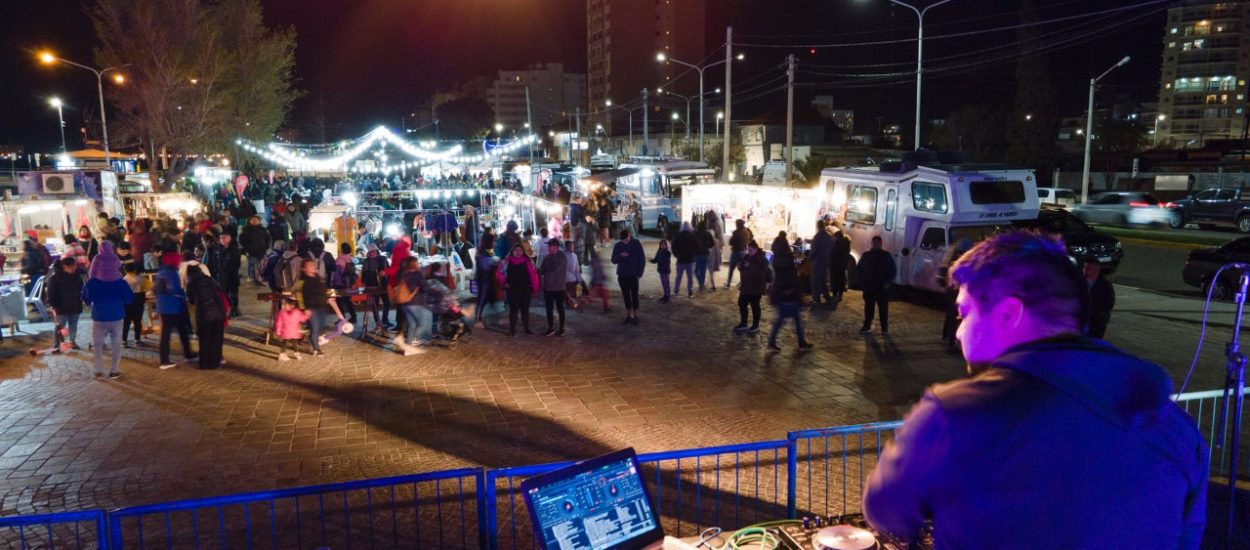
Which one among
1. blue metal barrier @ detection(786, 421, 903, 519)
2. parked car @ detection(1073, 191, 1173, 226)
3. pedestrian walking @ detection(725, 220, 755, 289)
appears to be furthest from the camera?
parked car @ detection(1073, 191, 1173, 226)

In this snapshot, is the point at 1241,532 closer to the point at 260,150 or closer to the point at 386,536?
the point at 386,536

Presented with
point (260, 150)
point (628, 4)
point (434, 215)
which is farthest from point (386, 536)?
point (628, 4)

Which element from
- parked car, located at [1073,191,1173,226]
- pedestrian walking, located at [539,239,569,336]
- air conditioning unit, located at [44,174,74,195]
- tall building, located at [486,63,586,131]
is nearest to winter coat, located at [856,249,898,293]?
pedestrian walking, located at [539,239,569,336]

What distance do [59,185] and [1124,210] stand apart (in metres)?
34.6

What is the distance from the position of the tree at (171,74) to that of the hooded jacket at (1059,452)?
1438 inches

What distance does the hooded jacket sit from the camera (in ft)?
4.58

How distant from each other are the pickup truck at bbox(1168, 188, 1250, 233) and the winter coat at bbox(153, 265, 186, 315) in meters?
31.0

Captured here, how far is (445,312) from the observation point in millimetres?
11172

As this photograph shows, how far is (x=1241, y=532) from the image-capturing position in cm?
512

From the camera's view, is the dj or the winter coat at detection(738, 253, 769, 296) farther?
the winter coat at detection(738, 253, 769, 296)

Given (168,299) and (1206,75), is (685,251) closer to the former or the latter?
(168,299)

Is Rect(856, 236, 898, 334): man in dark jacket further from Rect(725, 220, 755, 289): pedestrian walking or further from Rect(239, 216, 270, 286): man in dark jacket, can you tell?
Rect(239, 216, 270, 286): man in dark jacket

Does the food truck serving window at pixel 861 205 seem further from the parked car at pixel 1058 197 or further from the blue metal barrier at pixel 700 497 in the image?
the parked car at pixel 1058 197

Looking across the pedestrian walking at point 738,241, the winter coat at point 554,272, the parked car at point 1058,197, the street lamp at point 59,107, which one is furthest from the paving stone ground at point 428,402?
the street lamp at point 59,107
